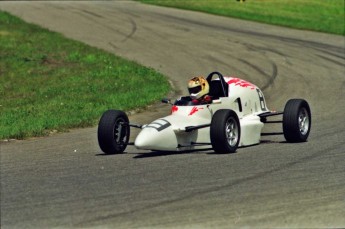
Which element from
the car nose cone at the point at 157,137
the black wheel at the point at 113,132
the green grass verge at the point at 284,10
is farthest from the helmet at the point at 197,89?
the green grass verge at the point at 284,10

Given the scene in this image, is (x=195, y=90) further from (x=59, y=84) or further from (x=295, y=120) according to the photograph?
(x=59, y=84)

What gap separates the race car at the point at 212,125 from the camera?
52.7 feet

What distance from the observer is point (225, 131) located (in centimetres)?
1609

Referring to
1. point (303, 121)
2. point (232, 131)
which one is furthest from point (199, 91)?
point (303, 121)

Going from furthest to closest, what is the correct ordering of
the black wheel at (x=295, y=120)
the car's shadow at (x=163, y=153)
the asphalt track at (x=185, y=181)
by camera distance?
1. the black wheel at (x=295, y=120)
2. the car's shadow at (x=163, y=153)
3. the asphalt track at (x=185, y=181)

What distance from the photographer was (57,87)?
28281 millimetres

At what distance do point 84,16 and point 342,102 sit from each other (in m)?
26.4

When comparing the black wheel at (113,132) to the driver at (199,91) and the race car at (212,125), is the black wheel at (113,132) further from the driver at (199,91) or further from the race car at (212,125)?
Result: the driver at (199,91)

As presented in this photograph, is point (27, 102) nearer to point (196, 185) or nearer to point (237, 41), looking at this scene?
point (196, 185)

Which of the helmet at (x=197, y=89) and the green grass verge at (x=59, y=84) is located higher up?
the helmet at (x=197, y=89)

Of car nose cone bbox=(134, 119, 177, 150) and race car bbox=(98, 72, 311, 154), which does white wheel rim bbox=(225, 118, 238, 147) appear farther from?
car nose cone bbox=(134, 119, 177, 150)

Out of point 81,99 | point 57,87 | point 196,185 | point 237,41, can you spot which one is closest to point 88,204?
point 196,185

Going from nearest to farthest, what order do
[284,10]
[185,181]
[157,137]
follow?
[185,181]
[157,137]
[284,10]

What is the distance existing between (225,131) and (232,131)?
612 mm
